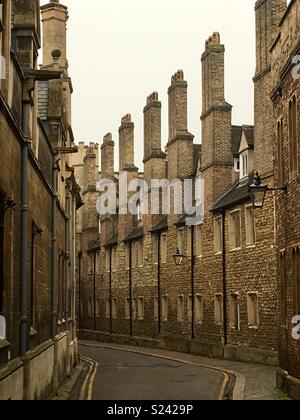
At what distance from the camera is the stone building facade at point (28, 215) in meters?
12.3

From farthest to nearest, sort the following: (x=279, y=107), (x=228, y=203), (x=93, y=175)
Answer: (x=93, y=175), (x=228, y=203), (x=279, y=107)

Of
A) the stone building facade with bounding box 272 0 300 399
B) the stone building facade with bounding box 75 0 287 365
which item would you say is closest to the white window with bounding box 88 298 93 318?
the stone building facade with bounding box 75 0 287 365

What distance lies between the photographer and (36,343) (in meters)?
Result: 16.9

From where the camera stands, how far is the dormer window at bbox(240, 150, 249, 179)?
32.3 metres

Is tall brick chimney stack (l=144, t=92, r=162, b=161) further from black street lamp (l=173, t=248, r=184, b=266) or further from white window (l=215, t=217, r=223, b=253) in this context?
white window (l=215, t=217, r=223, b=253)

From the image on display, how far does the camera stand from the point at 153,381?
75.9 feet

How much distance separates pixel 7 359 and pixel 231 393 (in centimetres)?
841

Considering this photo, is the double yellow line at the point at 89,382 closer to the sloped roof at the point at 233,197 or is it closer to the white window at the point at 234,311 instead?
the white window at the point at 234,311

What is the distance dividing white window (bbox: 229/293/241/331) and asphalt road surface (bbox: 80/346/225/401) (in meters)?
2.77

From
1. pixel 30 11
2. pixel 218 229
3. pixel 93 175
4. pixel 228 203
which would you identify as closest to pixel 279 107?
pixel 30 11

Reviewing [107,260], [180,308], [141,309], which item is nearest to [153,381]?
[180,308]

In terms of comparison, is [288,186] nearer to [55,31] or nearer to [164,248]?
[55,31]

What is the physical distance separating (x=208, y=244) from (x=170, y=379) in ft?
38.1

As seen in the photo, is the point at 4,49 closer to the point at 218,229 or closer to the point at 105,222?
the point at 218,229
